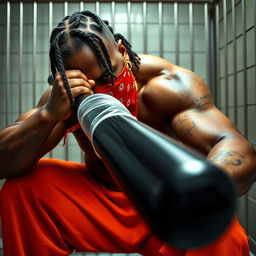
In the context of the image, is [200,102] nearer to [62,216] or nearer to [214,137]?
[214,137]

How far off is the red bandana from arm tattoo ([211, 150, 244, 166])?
28 cm

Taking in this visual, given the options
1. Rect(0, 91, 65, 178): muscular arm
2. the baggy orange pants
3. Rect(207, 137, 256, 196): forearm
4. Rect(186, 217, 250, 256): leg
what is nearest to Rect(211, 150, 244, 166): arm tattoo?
Rect(207, 137, 256, 196): forearm

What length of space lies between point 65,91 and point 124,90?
182mm

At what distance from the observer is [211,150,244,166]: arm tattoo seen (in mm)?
600

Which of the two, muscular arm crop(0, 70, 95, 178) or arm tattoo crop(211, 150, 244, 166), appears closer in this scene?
arm tattoo crop(211, 150, 244, 166)

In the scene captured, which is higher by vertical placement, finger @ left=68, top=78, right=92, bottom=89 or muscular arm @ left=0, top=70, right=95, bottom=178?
finger @ left=68, top=78, right=92, bottom=89

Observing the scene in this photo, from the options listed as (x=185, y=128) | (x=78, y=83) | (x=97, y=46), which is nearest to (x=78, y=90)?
(x=78, y=83)

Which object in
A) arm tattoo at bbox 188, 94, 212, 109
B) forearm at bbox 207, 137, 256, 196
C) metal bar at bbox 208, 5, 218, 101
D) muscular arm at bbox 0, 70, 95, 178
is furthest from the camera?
metal bar at bbox 208, 5, 218, 101

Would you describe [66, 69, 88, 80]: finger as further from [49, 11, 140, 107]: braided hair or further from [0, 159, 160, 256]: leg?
[0, 159, 160, 256]: leg

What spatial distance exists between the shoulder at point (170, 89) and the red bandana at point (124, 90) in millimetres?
63

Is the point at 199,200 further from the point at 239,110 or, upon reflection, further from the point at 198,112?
the point at 239,110

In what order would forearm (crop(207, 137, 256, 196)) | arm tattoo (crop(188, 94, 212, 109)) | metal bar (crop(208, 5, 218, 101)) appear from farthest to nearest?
1. metal bar (crop(208, 5, 218, 101))
2. arm tattoo (crop(188, 94, 212, 109))
3. forearm (crop(207, 137, 256, 196))

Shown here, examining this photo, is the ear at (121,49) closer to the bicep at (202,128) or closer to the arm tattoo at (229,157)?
the bicep at (202,128)

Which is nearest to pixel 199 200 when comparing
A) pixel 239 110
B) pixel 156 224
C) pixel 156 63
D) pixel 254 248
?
pixel 156 224
